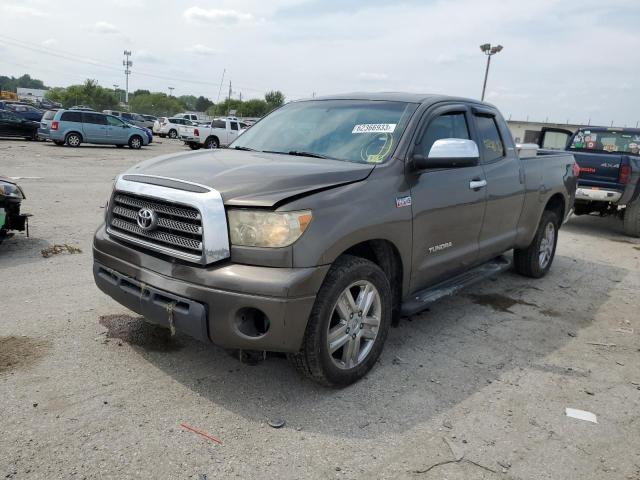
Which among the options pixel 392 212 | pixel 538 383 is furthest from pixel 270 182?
pixel 538 383

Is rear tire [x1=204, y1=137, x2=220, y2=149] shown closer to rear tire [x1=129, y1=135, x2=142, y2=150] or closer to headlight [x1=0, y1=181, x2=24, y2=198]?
rear tire [x1=129, y1=135, x2=142, y2=150]

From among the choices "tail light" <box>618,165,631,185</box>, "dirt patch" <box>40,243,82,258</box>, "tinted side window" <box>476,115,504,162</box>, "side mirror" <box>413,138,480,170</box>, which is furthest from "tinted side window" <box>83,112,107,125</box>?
"side mirror" <box>413,138,480,170</box>

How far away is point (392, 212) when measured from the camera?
3.42 meters

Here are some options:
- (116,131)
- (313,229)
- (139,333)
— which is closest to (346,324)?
(313,229)

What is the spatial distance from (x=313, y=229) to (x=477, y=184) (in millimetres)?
2053

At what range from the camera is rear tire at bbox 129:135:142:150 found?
24.7 metres

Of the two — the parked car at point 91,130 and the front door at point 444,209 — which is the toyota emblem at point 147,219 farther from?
the parked car at point 91,130

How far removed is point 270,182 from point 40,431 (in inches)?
70.2

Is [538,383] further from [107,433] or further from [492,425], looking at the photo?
[107,433]

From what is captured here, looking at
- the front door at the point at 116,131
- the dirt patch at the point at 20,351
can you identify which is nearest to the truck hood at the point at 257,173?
the dirt patch at the point at 20,351

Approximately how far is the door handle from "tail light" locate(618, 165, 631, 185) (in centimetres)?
567

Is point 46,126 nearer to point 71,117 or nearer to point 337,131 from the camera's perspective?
point 71,117

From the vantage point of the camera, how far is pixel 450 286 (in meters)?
4.26

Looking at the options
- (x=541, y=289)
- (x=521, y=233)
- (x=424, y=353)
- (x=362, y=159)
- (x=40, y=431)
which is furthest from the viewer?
(x=541, y=289)
